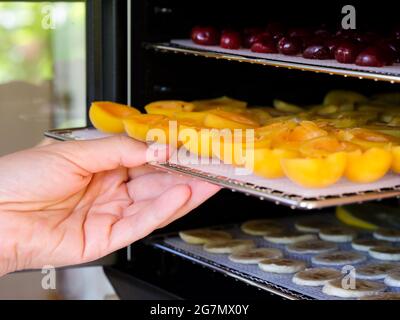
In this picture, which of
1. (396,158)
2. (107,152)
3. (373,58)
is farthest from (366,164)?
(107,152)

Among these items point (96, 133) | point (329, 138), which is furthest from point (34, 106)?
point (329, 138)

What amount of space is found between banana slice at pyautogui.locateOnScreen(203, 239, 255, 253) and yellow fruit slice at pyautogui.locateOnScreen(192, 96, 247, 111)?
349mm

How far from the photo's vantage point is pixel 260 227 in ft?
7.87

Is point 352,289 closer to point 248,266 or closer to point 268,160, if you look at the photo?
point 248,266

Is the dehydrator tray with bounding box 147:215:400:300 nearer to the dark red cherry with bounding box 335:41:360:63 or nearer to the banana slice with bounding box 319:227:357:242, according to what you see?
the banana slice with bounding box 319:227:357:242

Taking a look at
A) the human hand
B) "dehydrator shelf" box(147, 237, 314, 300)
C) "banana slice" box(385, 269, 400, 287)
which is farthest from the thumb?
"banana slice" box(385, 269, 400, 287)

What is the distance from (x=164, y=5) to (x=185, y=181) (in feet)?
1.62

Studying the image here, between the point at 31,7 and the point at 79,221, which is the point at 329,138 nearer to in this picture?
the point at 79,221

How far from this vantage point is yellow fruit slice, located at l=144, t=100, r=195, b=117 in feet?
6.56

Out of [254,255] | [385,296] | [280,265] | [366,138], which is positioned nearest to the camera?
[366,138]

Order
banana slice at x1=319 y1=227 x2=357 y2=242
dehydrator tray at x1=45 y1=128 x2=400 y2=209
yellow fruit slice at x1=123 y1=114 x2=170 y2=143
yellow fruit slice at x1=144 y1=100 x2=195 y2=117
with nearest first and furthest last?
1. dehydrator tray at x1=45 y1=128 x2=400 y2=209
2. yellow fruit slice at x1=123 y1=114 x2=170 y2=143
3. yellow fruit slice at x1=144 y1=100 x2=195 y2=117
4. banana slice at x1=319 y1=227 x2=357 y2=242

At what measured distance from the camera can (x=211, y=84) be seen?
229 centimetres

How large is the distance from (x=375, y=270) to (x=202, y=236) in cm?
47

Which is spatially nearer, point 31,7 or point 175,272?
point 175,272
